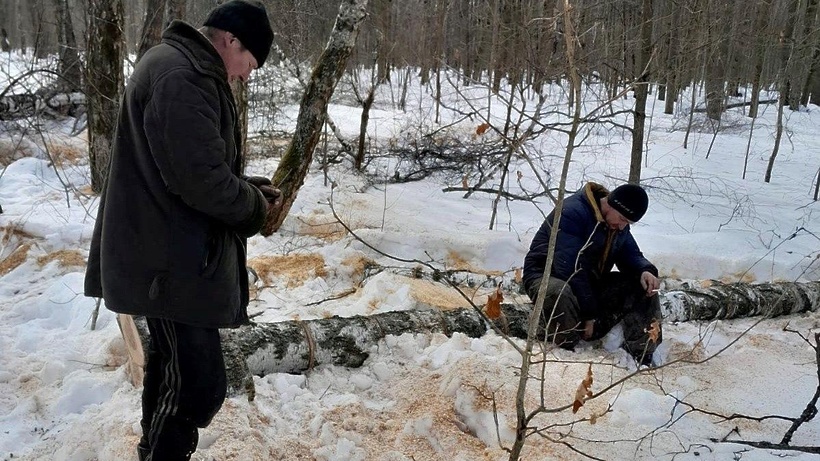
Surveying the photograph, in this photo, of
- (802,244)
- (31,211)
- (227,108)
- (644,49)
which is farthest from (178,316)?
(802,244)

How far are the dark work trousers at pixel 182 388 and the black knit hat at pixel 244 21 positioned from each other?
99cm

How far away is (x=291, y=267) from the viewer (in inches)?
199

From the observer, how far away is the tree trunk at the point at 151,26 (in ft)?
15.9

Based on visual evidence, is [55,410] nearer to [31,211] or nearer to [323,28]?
[31,211]

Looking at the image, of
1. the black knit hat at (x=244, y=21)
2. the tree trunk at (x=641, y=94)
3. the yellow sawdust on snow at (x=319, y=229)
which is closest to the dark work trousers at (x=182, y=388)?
the black knit hat at (x=244, y=21)

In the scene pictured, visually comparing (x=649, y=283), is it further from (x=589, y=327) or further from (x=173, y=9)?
(x=173, y=9)

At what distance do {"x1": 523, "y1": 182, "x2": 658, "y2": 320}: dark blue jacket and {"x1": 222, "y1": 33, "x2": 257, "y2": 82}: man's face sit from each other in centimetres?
222

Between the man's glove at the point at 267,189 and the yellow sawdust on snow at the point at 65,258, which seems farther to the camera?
the yellow sawdust on snow at the point at 65,258

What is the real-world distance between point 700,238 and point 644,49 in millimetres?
2219

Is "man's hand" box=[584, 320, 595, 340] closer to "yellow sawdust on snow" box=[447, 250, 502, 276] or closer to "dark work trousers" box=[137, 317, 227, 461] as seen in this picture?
"yellow sawdust on snow" box=[447, 250, 502, 276]

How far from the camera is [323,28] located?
10.8 meters

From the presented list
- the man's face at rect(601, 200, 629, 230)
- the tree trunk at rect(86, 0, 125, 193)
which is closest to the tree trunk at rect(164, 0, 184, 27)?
the tree trunk at rect(86, 0, 125, 193)

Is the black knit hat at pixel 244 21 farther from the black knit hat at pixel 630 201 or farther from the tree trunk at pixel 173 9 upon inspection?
the tree trunk at pixel 173 9

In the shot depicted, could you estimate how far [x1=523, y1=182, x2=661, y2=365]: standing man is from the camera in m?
3.68
